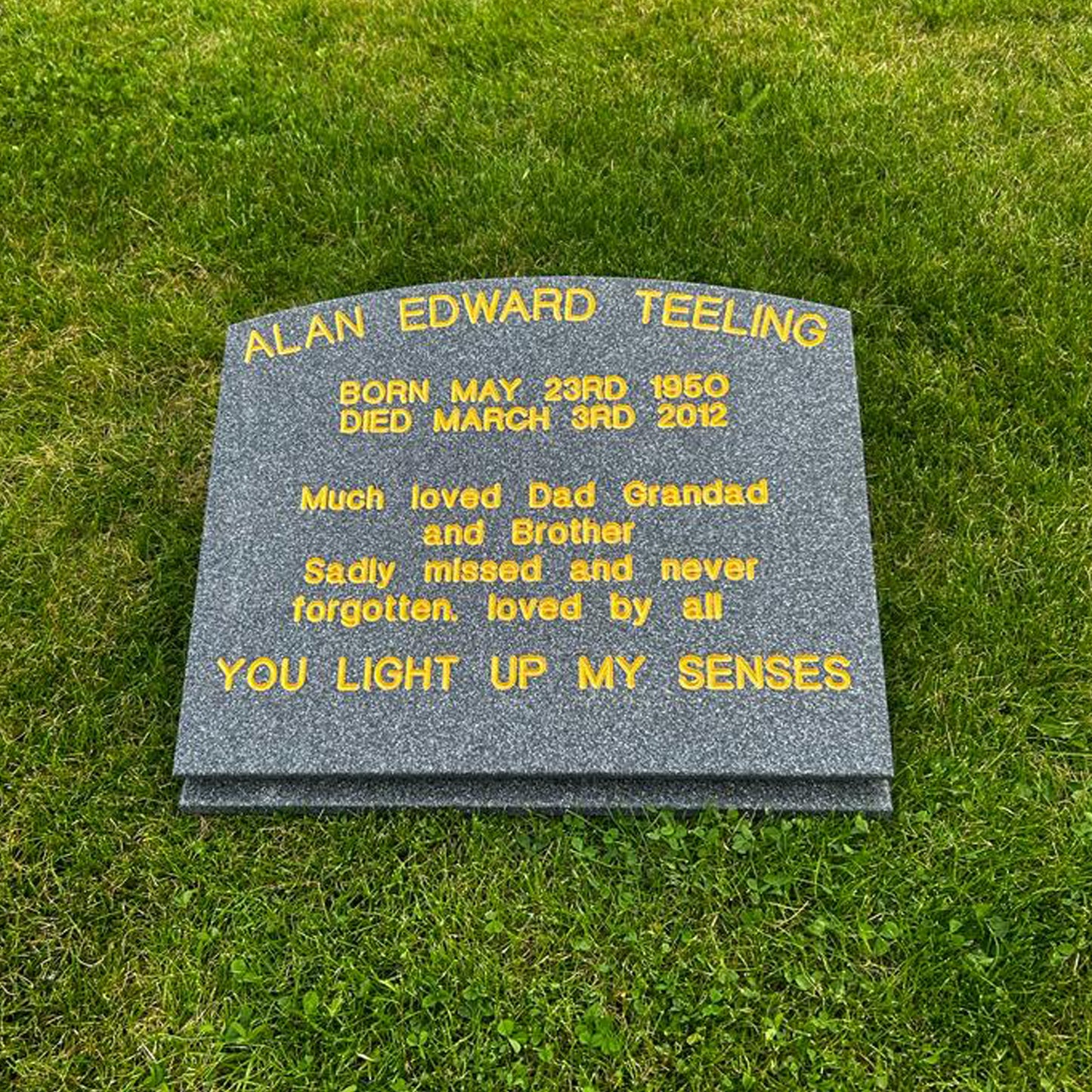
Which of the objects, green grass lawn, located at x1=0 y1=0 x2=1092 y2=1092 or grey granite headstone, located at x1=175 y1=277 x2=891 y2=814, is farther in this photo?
grey granite headstone, located at x1=175 y1=277 x2=891 y2=814

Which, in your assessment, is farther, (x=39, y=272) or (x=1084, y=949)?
(x=39, y=272)

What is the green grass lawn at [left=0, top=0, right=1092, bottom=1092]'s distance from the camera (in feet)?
7.65

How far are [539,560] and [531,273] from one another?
129cm

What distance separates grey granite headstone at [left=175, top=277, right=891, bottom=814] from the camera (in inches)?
98.2

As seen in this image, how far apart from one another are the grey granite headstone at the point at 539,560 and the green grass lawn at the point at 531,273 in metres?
0.19

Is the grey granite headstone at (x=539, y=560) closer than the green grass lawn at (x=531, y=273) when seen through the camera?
No

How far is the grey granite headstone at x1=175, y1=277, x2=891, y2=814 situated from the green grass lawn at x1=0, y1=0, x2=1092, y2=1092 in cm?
19

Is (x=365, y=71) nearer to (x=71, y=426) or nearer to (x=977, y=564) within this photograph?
(x=71, y=426)

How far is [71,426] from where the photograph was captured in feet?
10.9

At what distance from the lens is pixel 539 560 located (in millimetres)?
2650

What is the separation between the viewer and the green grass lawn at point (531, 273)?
233 cm

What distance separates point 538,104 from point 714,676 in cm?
249

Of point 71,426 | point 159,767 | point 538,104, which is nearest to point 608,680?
point 159,767

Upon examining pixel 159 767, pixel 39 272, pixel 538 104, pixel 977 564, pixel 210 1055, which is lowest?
pixel 210 1055
